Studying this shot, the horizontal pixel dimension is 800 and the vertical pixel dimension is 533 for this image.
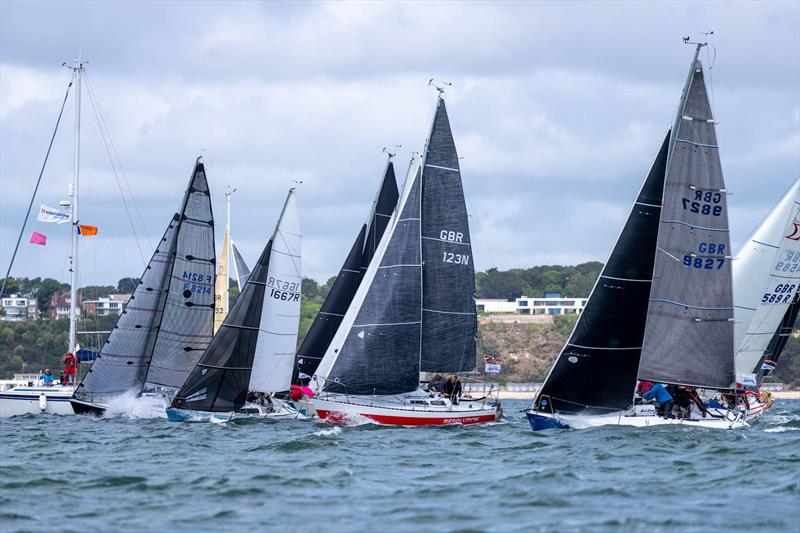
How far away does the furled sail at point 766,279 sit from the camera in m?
48.1

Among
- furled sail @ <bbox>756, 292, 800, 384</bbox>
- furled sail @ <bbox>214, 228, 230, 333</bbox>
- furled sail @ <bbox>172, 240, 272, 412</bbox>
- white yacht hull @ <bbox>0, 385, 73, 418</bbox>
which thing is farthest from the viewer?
A: furled sail @ <bbox>214, 228, 230, 333</bbox>

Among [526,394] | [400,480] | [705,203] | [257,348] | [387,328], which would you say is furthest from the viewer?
[526,394]

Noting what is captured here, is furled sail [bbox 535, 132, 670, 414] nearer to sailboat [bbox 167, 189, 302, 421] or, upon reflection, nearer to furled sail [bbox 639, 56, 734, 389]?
furled sail [bbox 639, 56, 734, 389]

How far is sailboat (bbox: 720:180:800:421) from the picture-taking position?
4806cm

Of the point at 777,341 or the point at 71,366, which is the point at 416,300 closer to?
the point at 71,366

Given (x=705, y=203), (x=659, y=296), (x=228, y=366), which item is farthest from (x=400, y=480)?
(x=228, y=366)

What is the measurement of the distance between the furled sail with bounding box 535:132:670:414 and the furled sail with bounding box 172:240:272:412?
1065cm

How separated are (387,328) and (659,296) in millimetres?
7811

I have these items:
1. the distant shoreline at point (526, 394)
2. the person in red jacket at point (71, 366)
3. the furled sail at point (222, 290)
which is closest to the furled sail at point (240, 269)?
the furled sail at point (222, 290)

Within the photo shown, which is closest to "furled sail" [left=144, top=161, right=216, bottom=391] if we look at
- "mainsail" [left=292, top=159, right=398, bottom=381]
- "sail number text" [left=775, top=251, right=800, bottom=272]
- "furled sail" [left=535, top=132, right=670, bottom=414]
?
"mainsail" [left=292, top=159, right=398, bottom=381]

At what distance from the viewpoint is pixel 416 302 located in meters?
38.6

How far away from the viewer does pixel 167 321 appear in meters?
44.2

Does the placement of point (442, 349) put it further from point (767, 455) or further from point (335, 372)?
point (767, 455)

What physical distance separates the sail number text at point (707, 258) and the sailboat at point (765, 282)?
507 inches
